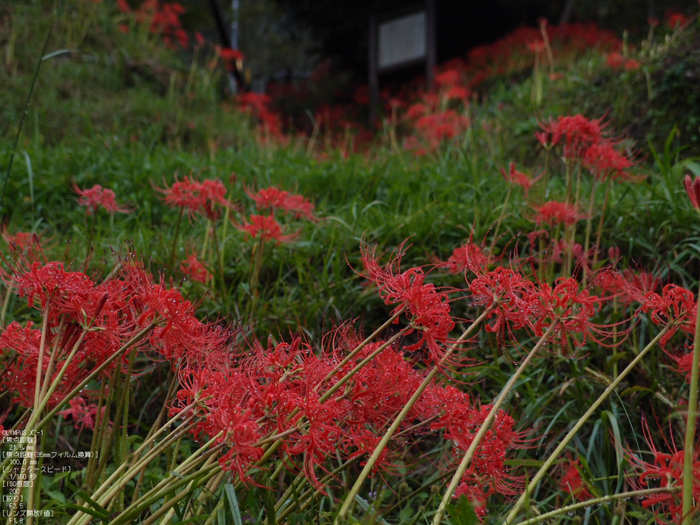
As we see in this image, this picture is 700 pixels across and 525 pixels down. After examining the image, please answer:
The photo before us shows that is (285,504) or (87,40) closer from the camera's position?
(285,504)

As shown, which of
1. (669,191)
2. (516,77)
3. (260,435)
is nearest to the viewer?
(260,435)

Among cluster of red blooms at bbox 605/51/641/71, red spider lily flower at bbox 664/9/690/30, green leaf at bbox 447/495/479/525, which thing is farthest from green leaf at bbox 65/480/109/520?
red spider lily flower at bbox 664/9/690/30

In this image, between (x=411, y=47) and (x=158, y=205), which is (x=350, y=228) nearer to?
(x=158, y=205)

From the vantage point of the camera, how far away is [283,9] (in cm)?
1088

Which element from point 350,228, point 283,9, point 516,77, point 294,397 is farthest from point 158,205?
point 283,9

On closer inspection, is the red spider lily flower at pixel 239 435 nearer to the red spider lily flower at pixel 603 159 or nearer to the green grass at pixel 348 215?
the green grass at pixel 348 215

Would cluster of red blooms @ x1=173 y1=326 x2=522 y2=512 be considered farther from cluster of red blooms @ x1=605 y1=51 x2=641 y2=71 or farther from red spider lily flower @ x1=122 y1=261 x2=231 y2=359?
cluster of red blooms @ x1=605 y1=51 x2=641 y2=71

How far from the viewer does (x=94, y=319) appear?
3.60ft

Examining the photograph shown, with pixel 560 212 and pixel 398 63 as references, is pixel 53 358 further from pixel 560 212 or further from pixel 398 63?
pixel 398 63

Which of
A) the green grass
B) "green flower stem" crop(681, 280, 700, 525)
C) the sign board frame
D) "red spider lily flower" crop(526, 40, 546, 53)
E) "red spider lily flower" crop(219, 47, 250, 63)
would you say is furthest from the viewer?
the sign board frame

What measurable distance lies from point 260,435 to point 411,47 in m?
9.49

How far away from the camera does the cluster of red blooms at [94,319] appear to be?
112cm

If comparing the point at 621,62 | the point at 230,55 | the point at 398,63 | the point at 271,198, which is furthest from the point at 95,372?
the point at 398,63

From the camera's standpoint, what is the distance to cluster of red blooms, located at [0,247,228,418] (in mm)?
1121
